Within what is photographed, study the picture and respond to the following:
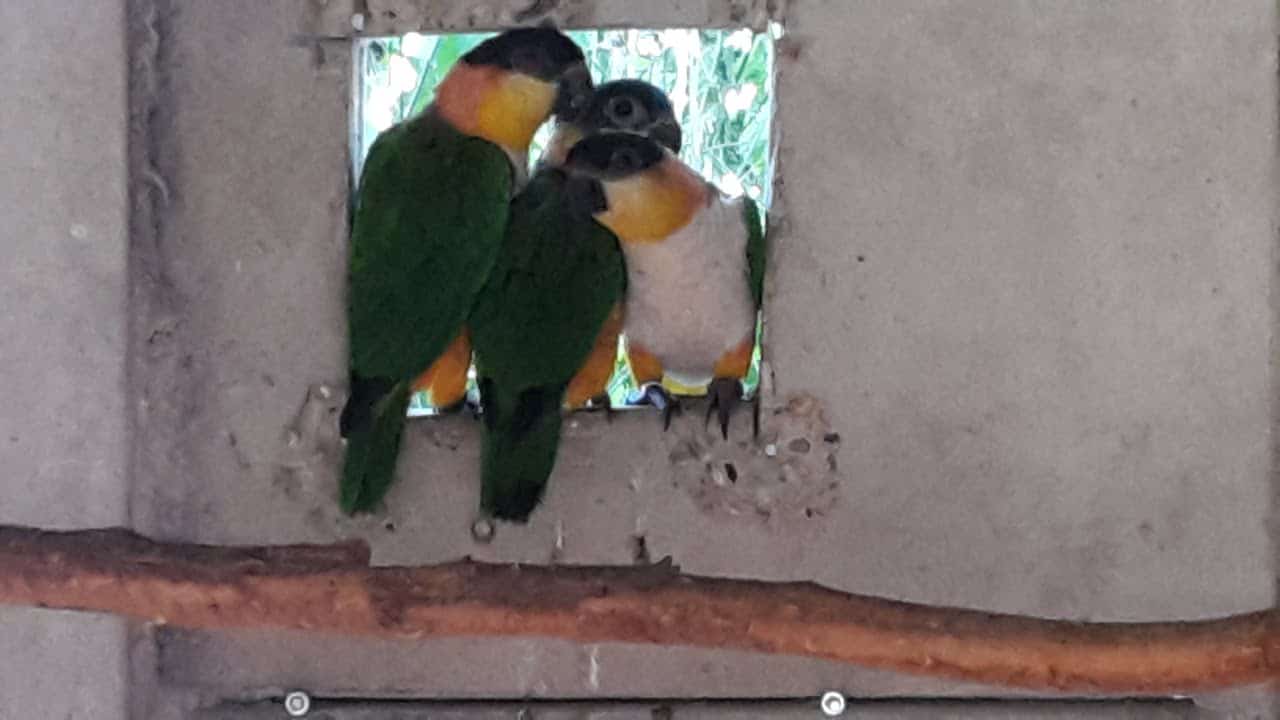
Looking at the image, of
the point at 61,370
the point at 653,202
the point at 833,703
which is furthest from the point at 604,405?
the point at 61,370

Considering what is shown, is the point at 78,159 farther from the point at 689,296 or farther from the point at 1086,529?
the point at 1086,529

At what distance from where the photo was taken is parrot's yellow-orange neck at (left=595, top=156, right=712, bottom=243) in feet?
3.15

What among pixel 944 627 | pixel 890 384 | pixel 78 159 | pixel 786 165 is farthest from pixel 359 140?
pixel 944 627

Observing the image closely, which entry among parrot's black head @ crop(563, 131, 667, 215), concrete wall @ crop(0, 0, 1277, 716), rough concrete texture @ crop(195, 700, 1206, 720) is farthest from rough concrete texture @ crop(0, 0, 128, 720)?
parrot's black head @ crop(563, 131, 667, 215)

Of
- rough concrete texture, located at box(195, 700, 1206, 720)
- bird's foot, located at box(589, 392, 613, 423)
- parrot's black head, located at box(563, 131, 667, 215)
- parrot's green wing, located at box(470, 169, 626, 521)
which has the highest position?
parrot's black head, located at box(563, 131, 667, 215)

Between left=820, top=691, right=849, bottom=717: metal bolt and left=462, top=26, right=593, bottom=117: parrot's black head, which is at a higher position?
left=462, top=26, right=593, bottom=117: parrot's black head

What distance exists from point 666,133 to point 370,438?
0.32 m

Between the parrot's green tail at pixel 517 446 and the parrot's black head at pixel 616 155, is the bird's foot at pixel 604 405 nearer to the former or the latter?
the parrot's green tail at pixel 517 446

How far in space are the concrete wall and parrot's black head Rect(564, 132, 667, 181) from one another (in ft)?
0.39

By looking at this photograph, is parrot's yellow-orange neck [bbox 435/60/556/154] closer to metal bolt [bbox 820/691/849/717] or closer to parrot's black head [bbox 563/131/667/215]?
parrot's black head [bbox 563/131/667/215]

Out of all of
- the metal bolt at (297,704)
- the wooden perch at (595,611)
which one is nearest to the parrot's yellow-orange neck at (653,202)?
the wooden perch at (595,611)

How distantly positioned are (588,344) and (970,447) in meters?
0.31

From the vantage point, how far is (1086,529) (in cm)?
103

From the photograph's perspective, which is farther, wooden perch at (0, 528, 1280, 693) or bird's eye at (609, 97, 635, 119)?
bird's eye at (609, 97, 635, 119)
